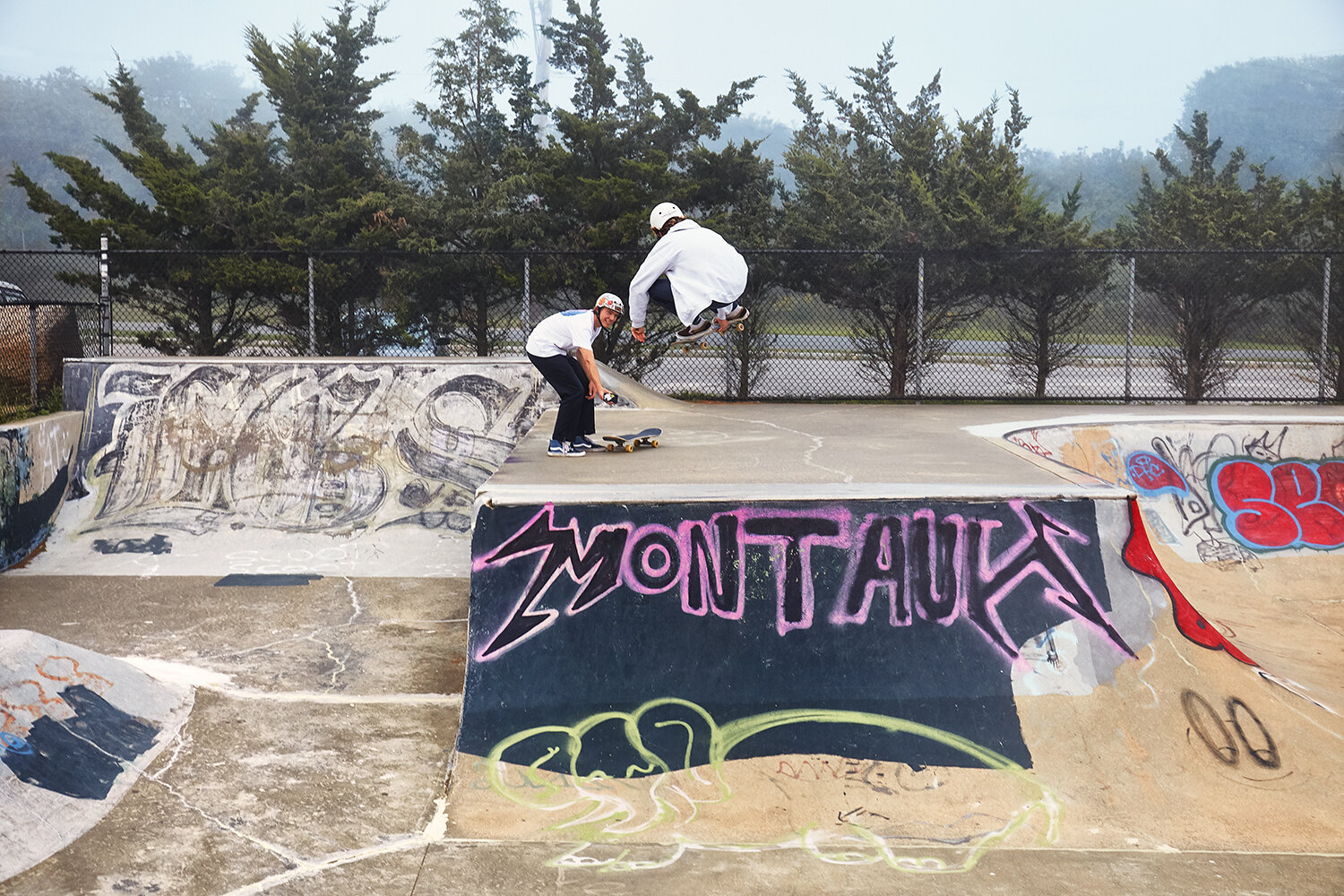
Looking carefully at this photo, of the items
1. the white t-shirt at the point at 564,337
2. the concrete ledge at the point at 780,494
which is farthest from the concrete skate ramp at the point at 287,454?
the concrete ledge at the point at 780,494

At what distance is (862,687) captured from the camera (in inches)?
167

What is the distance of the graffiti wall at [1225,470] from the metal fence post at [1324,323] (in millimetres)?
4391

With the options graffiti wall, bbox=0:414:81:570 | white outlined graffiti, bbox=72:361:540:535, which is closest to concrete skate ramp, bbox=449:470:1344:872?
white outlined graffiti, bbox=72:361:540:535

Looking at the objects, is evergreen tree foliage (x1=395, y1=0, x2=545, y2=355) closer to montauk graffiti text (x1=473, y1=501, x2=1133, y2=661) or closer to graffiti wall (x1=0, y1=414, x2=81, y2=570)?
graffiti wall (x1=0, y1=414, x2=81, y2=570)

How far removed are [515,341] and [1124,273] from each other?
26.3ft

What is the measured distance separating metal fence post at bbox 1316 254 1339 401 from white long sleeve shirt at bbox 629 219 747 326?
31.0 ft

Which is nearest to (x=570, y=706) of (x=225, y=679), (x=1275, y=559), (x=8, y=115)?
(x=225, y=679)

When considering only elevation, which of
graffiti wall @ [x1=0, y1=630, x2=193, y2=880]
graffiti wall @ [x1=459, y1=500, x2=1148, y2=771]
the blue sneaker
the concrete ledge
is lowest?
graffiti wall @ [x1=0, y1=630, x2=193, y2=880]

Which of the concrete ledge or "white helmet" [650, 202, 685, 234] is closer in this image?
the concrete ledge

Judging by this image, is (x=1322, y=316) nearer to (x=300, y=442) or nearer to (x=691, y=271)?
(x=691, y=271)

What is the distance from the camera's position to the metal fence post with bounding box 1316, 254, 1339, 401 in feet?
38.9

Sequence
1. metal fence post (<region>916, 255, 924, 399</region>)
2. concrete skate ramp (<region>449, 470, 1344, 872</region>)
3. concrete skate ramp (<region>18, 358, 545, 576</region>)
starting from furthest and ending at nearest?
metal fence post (<region>916, 255, 924, 399</region>), concrete skate ramp (<region>18, 358, 545, 576</region>), concrete skate ramp (<region>449, 470, 1344, 872</region>)

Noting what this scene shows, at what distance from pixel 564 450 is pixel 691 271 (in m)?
1.41

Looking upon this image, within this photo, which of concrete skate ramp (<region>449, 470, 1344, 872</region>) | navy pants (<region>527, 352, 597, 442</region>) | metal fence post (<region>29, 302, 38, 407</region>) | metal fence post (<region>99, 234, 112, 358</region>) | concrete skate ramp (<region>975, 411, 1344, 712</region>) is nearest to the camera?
concrete skate ramp (<region>449, 470, 1344, 872</region>)
